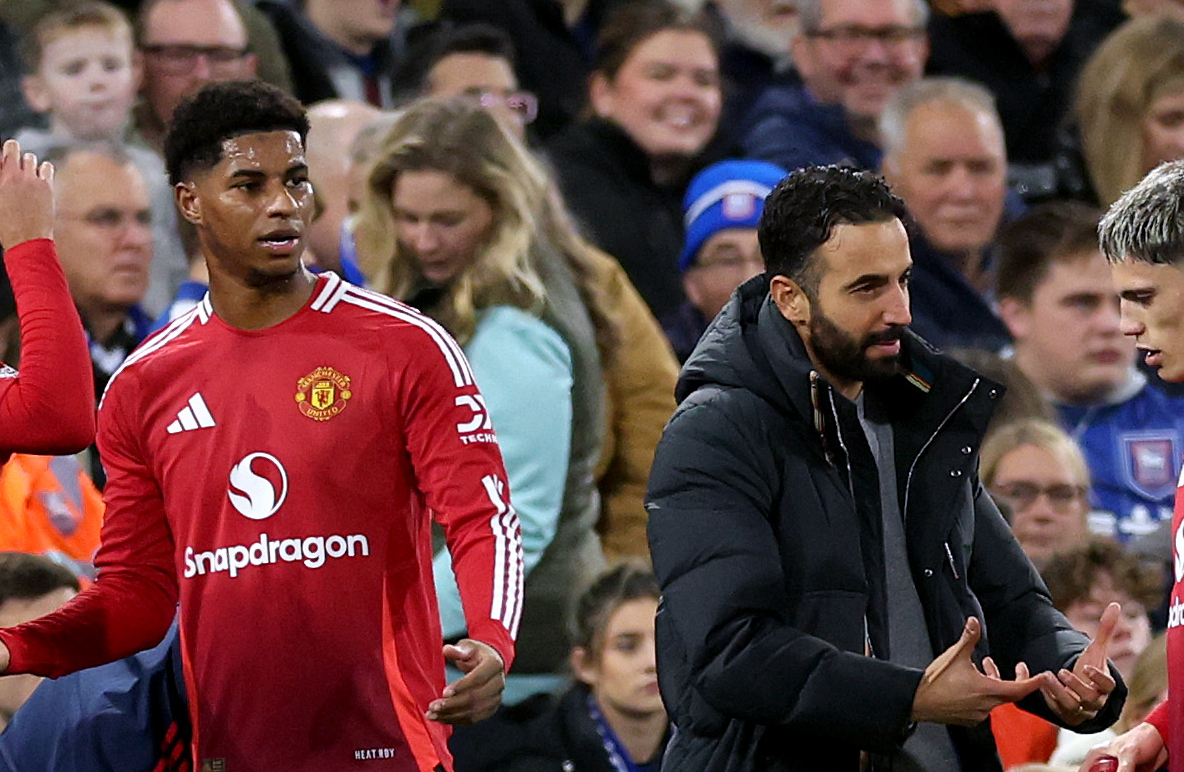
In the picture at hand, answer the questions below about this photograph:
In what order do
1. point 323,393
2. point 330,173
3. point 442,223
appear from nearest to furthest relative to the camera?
point 323,393 → point 442,223 → point 330,173

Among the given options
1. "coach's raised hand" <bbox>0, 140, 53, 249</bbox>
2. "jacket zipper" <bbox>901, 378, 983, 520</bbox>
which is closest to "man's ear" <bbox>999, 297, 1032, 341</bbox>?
"jacket zipper" <bbox>901, 378, 983, 520</bbox>

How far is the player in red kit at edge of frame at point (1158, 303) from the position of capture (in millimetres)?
3846

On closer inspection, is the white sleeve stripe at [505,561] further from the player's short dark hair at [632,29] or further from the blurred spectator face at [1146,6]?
the blurred spectator face at [1146,6]

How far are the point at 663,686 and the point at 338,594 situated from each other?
644mm

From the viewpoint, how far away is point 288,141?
419cm

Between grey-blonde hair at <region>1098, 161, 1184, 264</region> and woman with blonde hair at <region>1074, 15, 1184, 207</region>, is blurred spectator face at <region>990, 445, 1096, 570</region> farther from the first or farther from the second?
grey-blonde hair at <region>1098, 161, 1184, 264</region>

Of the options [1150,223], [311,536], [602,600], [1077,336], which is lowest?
[602,600]

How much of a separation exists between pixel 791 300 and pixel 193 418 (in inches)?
46.4

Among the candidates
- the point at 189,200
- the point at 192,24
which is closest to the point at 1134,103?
the point at 192,24

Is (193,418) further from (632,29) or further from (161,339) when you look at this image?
(632,29)

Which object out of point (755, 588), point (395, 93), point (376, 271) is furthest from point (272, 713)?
point (395, 93)

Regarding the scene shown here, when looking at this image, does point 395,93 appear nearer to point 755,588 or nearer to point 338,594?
point 338,594

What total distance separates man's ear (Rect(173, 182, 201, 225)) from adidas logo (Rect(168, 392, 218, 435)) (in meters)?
0.37

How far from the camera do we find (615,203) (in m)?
7.26
